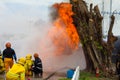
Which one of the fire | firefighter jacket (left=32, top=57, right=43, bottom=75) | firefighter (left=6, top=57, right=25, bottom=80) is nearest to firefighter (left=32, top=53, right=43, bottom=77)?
firefighter jacket (left=32, top=57, right=43, bottom=75)

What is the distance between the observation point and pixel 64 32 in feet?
108

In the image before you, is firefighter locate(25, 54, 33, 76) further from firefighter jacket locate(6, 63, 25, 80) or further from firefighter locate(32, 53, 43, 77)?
firefighter jacket locate(6, 63, 25, 80)

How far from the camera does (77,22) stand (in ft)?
96.5

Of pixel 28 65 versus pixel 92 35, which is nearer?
pixel 28 65

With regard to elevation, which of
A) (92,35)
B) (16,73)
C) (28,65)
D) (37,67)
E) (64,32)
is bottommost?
(37,67)

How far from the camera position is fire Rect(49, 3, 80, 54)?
30203 mm

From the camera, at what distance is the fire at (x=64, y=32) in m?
30.2

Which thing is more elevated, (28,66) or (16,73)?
(16,73)

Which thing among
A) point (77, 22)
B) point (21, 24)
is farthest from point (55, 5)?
point (21, 24)

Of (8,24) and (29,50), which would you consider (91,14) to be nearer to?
(29,50)

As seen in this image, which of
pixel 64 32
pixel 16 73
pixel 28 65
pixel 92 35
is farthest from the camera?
pixel 64 32

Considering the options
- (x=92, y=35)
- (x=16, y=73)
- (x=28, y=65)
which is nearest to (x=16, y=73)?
(x=16, y=73)

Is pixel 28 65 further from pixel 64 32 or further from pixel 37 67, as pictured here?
pixel 64 32

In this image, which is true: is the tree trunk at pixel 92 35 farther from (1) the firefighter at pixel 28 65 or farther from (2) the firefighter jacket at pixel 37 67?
(1) the firefighter at pixel 28 65
